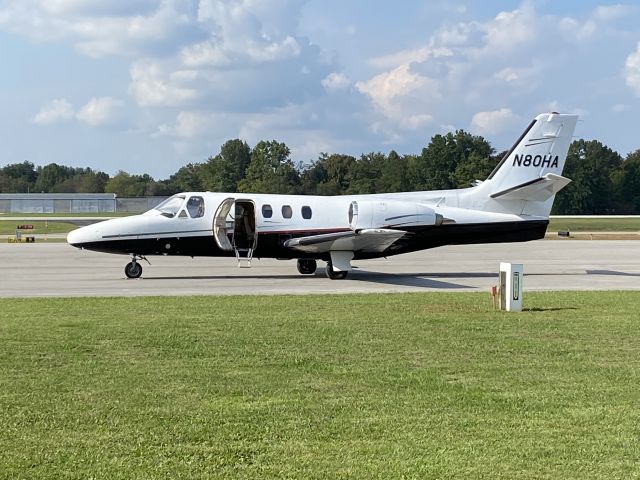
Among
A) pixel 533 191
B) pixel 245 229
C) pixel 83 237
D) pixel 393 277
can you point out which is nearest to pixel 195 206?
pixel 245 229

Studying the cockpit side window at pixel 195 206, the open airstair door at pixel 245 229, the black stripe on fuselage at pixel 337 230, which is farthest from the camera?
the open airstair door at pixel 245 229

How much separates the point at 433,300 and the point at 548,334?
17.5ft

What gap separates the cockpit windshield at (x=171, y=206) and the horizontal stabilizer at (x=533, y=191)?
10.1 metres

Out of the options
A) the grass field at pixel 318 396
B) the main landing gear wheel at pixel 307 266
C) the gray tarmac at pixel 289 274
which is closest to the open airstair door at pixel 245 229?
the gray tarmac at pixel 289 274

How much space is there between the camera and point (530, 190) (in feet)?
88.6

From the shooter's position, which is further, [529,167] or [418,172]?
[418,172]

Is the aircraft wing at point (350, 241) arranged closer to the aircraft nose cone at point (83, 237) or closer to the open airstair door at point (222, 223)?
the open airstair door at point (222, 223)

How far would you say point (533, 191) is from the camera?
27.0 meters

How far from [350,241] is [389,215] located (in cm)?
170

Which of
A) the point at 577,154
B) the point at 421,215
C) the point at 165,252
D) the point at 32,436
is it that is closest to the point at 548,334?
the point at 32,436

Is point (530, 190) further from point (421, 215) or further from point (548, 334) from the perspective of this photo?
point (548, 334)

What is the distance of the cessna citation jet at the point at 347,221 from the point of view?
24844mm

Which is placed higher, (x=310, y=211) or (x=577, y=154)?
(x=577, y=154)

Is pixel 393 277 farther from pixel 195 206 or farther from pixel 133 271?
pixel 133 271
